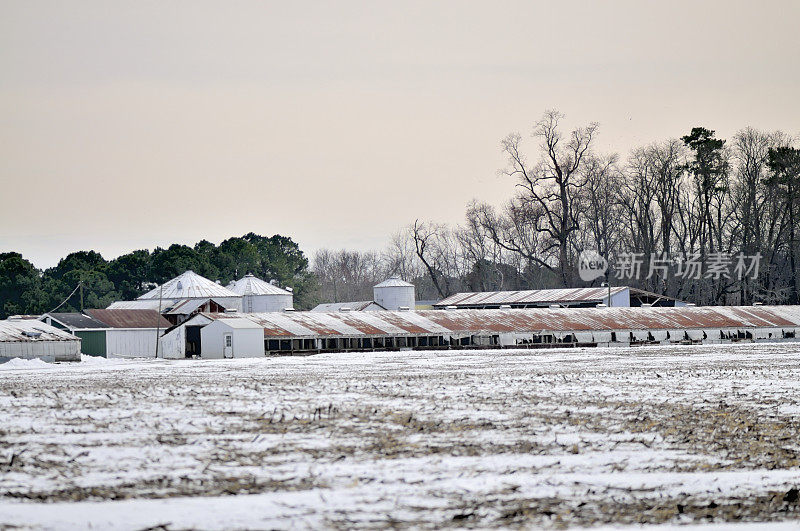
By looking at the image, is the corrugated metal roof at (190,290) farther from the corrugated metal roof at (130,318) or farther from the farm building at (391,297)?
the farm building at (391,297)

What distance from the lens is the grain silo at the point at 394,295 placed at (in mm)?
105875

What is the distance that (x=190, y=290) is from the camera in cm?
9631

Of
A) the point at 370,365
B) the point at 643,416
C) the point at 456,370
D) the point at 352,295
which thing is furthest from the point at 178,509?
the point at 352,295

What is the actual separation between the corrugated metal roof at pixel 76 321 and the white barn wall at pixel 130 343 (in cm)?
119

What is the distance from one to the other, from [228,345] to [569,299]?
39.3m

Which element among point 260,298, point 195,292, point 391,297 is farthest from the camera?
point 391,297

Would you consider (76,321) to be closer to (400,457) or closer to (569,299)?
(569,299)

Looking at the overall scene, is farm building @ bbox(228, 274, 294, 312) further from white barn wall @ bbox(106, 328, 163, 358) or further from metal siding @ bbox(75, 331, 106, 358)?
metal siding @ bbox(75, 331, 106, 358)

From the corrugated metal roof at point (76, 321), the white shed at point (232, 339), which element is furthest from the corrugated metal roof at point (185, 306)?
the white shed at point (232, 339)

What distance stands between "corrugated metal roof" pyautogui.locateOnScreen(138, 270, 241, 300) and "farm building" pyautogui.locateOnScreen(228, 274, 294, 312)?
1.73m

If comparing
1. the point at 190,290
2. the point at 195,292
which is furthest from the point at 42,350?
the point at 190,290

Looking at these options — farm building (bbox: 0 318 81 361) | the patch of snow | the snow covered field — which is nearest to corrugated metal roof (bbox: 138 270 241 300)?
farm building (bbox: 0 318 81 361)

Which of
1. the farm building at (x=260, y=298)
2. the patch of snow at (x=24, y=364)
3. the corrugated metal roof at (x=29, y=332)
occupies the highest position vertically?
the farm building at (x=260, y=298)

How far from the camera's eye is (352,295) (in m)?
177
